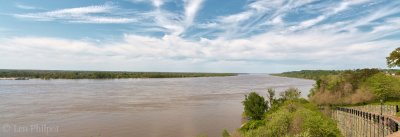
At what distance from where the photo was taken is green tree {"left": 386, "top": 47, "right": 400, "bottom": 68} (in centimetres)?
4253

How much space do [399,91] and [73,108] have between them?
44921mm

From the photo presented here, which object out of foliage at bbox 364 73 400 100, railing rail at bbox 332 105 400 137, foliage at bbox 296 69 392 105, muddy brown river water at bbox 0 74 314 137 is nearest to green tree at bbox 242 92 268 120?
muddy brown river water at bbox 0 74 314 137

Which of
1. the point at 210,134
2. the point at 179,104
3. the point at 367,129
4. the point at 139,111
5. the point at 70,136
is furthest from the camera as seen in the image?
the point at 179,104

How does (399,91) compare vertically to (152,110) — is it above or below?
above

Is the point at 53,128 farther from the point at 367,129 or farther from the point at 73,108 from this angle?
the point at 367,129

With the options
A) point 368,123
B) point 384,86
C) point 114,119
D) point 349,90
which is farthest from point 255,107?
point 384,86

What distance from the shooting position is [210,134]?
30062 millimetres

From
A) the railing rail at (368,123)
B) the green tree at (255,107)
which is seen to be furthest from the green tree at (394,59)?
the green tree at (255,107)

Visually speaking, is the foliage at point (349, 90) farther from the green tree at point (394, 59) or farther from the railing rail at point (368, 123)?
the railing rail at point (368, 123)

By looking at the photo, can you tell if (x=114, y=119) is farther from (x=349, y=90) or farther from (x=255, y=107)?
(x=349, y=90)

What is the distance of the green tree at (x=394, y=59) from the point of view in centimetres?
4253

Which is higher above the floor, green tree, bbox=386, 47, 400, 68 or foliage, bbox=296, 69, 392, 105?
green tree, bbox=386, 47, 400, 68

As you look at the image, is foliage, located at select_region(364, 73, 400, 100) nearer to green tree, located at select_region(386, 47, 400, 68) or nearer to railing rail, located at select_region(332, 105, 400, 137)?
green tree, located at select_region(386, 47, 400, 68)

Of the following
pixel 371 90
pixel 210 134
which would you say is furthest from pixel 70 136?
pixel 371 90
